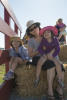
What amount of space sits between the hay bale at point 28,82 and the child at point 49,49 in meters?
0.11

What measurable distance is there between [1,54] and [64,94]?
0.89 m

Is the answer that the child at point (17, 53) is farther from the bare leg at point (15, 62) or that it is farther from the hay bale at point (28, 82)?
the hay bale at point (28, 82)

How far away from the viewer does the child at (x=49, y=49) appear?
2.39 meters

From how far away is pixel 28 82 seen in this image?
2.51 meters

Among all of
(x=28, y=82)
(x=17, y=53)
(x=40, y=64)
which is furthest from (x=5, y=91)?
(x=17, y=53)

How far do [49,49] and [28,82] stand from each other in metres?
0.47

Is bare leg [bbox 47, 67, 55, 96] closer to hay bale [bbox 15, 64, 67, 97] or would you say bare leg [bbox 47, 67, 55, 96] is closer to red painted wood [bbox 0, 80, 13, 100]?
hay bale [bbox 15, 64, 67, 97]

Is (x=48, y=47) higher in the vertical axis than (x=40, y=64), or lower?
higher

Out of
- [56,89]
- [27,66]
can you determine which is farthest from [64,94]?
[27,66]

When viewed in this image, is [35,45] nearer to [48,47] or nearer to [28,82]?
[48,47]

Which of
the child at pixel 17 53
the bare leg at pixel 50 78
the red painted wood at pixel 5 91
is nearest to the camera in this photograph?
the red painted wood at pixel 5 91

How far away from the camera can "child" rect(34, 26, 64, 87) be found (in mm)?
2391

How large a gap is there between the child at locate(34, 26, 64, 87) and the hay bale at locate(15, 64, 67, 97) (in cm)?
11

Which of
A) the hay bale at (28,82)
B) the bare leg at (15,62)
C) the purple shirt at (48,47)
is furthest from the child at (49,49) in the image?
the bare leg at (15,62)
